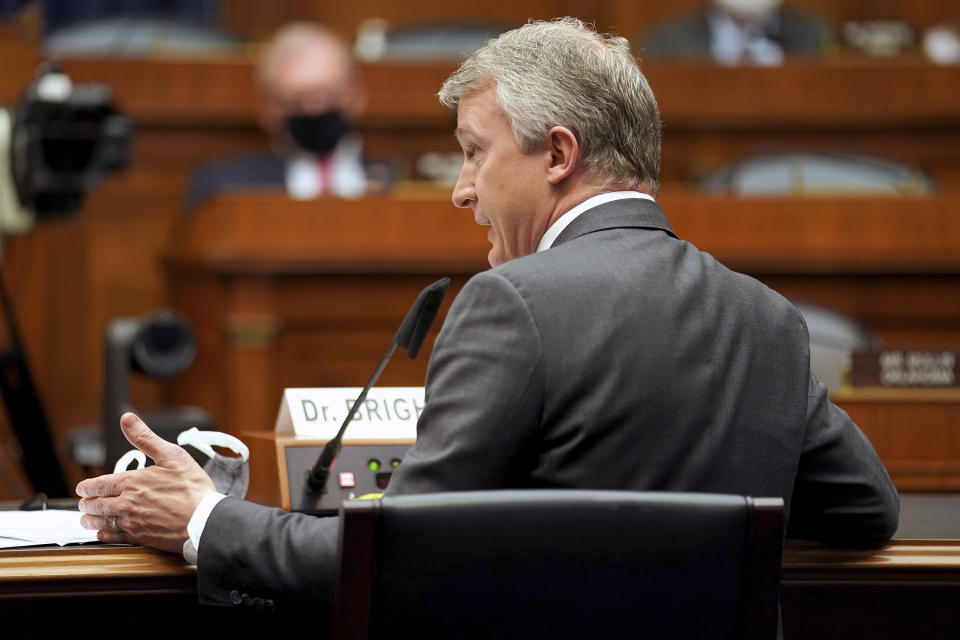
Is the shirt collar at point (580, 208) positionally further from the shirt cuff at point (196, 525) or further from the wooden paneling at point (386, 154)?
the wooden paneling at point (386, 154)

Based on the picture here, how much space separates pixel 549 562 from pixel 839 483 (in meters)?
0.48

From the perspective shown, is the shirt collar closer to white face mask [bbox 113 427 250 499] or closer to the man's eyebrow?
the man's eyebrow

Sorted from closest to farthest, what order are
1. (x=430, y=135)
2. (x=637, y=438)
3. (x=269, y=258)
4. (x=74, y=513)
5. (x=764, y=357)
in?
(x=637, y=438) < (x=764, y=357) < (x=74, y=513) < (x=269, y=258) < (x=430, y=135)

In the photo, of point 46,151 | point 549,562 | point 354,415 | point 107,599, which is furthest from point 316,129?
point 549,562

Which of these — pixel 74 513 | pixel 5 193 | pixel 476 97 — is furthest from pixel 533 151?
pixel 5 193

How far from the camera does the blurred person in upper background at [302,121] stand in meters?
4.53

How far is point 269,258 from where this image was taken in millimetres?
3789

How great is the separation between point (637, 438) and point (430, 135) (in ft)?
12.3

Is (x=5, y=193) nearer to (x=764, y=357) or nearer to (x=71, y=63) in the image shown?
(x=71, y=63)

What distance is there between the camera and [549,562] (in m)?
1.11

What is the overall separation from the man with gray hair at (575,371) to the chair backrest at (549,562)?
13 cm

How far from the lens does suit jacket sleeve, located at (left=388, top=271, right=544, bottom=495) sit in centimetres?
122

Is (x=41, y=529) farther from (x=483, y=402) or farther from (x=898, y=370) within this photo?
(x=898, y=370)

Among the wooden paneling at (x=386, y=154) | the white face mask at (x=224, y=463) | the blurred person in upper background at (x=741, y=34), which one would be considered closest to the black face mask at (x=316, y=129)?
the wooden paneling at (x=386, y=154)
